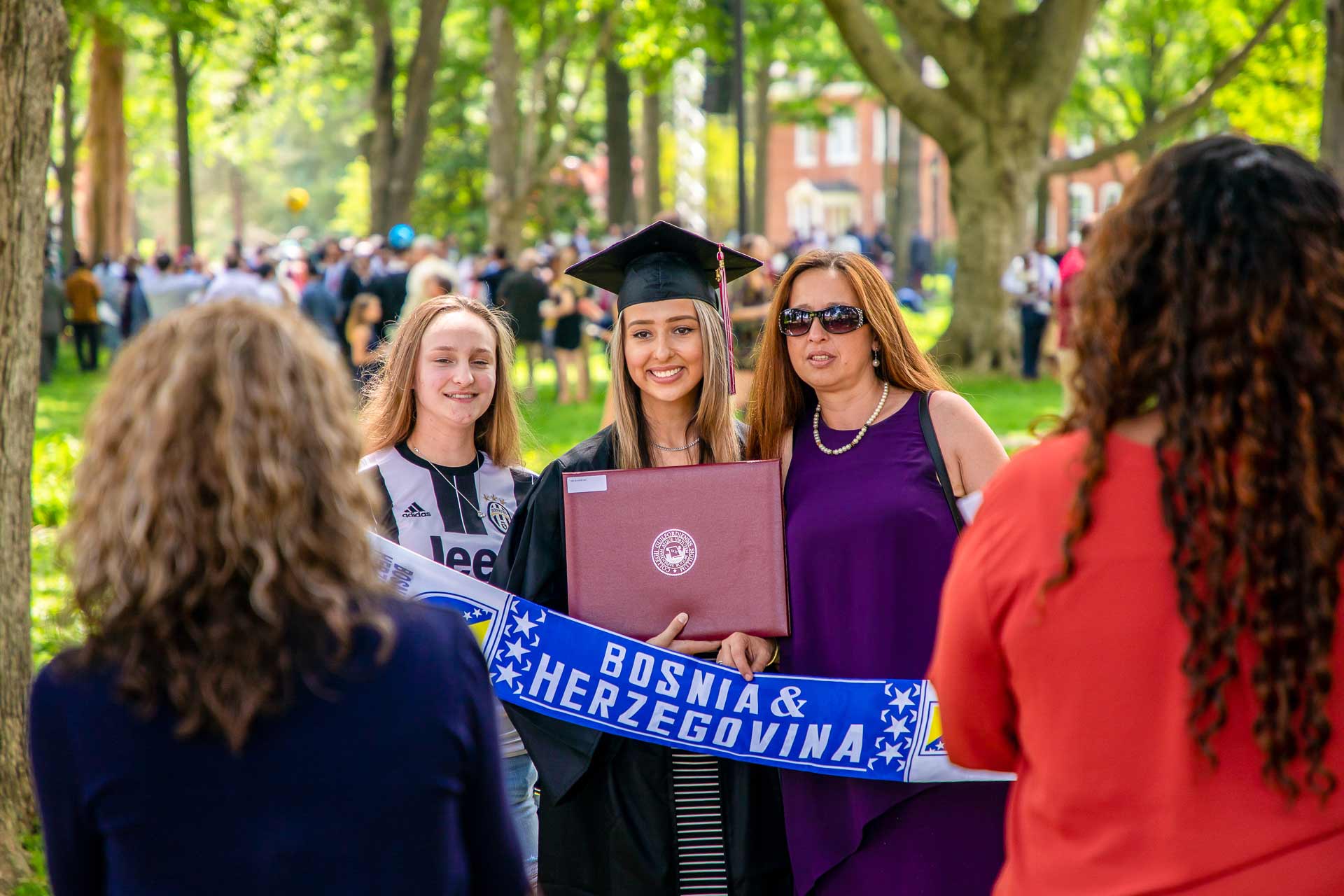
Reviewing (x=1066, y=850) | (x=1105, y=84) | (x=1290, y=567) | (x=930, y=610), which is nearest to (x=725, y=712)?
(x=930, y=610)

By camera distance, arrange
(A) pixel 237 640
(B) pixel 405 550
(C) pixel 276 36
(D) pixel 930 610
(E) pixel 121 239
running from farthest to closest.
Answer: (E) pixel 121 239
(C) pixel 276 36
(B) pixel 405 550
(D) pixel 930 610
(A) pixel 237 640

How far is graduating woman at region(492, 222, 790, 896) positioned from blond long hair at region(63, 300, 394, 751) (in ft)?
6.25

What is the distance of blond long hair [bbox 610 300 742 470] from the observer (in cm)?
385

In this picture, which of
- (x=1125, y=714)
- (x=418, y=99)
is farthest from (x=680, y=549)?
(x=418, y=99)

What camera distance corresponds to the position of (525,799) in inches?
160

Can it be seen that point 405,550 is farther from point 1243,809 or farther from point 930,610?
point 1243,809

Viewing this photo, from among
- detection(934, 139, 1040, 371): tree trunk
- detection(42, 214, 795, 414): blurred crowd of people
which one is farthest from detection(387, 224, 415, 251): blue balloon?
detection(934, 139, 1040, 371): tree trunk

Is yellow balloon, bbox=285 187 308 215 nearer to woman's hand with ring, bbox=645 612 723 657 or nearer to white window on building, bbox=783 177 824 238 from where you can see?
woman's hand with ring, bbox=645 612 723 657

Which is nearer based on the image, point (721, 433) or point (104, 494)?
point (104, 494)

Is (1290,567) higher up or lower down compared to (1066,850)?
higher up

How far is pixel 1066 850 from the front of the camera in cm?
191

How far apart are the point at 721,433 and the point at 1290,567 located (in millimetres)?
2206

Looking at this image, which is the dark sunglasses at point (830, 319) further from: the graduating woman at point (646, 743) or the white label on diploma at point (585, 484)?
the white label on diploma at point (585, 484)

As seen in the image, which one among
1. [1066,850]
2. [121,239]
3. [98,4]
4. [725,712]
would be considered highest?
[98,4]
